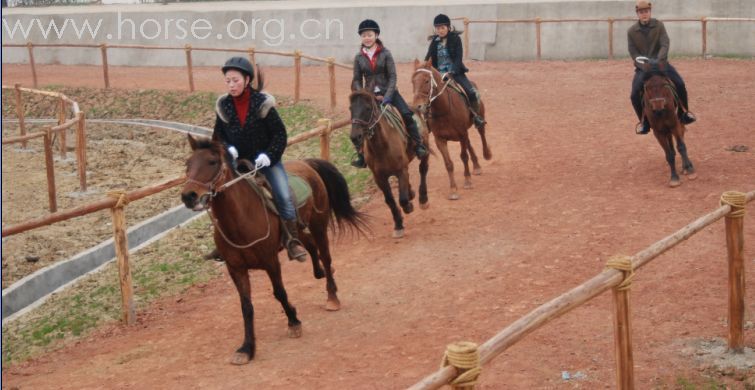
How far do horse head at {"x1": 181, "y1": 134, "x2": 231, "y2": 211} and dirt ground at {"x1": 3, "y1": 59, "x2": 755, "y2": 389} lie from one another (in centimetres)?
159

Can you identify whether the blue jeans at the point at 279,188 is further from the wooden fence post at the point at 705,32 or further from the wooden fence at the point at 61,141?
the wooden fence post at the point at 705,32

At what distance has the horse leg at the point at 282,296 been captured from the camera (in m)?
9.41

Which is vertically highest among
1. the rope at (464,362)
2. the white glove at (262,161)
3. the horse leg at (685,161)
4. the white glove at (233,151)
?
the white glove at (233,151)

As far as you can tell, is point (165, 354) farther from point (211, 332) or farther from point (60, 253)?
point (60, 253)

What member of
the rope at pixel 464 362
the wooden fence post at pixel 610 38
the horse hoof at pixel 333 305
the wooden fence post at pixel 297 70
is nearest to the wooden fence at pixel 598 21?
the wooden fence post at pixel 610 38

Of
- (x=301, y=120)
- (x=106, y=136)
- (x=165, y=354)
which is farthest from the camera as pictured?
(x=106, y=136)

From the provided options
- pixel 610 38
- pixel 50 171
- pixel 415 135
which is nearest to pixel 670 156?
pixel 415 135

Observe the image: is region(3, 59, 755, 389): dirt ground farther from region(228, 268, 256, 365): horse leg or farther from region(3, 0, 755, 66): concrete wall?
region(3, 0, 755, 66): concrete wall

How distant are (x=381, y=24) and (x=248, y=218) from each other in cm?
2209

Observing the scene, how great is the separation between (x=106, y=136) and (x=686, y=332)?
61.1ft

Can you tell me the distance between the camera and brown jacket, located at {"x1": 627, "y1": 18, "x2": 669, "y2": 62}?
14.6 meters

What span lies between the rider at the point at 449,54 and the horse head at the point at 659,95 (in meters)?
2.60

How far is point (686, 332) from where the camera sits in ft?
29.2

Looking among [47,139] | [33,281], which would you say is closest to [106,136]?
[47,139]
